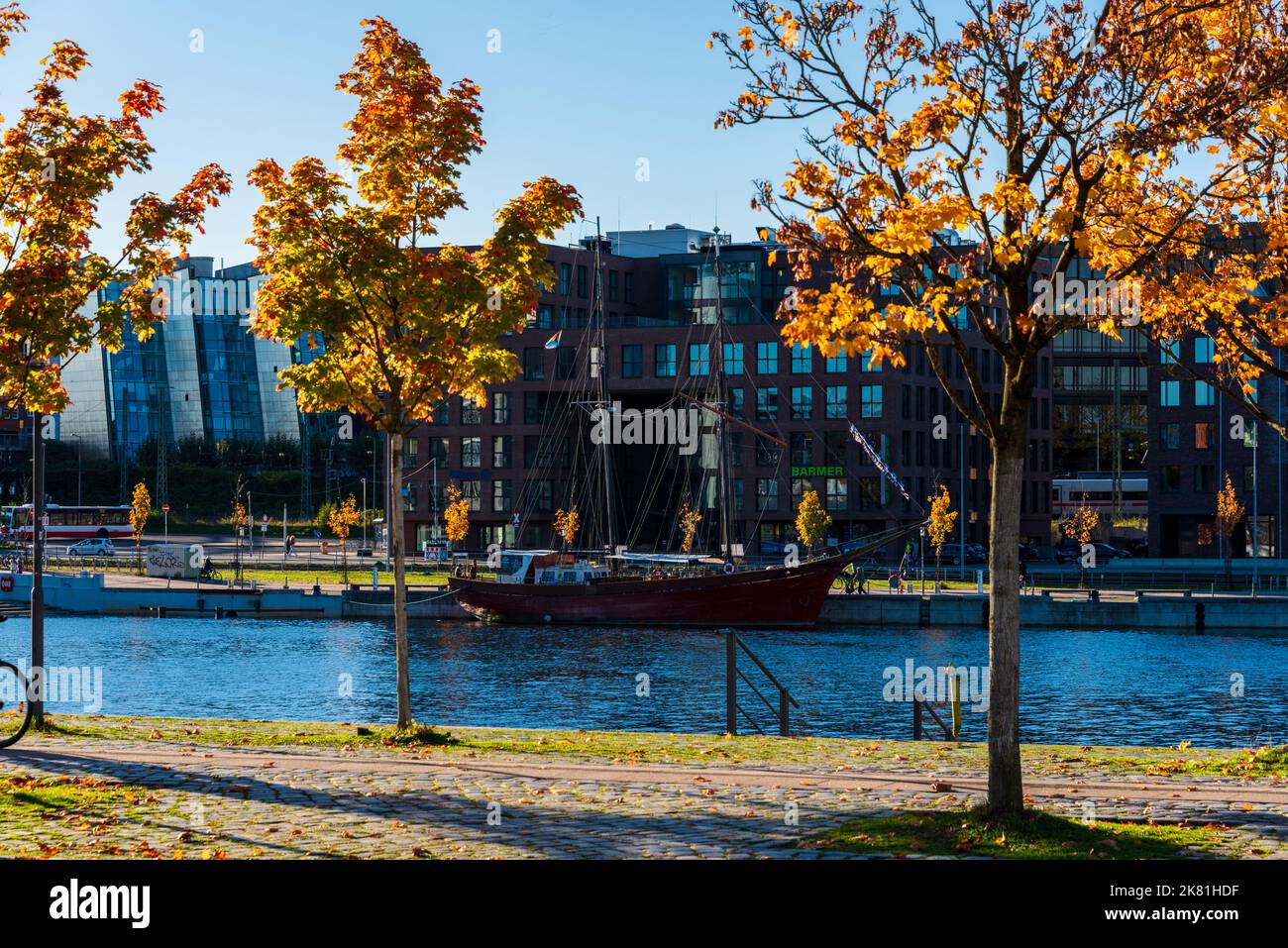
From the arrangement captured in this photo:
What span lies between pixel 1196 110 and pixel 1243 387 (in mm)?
7564

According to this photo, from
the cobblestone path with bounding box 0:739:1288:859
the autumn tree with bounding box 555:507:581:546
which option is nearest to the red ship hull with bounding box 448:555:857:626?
the autumn tree with bounding box 555:507:581:546

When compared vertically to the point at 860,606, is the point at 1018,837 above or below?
above

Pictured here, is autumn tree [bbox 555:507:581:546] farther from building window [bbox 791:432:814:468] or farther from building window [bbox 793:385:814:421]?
building window [bbox 793:385:814:421]

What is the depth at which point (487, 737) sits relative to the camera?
22.3m

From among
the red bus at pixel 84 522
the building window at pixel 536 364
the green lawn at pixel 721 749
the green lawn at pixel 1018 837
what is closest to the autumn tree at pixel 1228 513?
the building window at pixel 536 364

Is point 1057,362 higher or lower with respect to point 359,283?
higher

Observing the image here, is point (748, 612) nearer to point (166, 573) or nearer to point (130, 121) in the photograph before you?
point (166, 573)

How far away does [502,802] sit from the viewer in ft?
49.2

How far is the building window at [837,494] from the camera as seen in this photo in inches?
4242

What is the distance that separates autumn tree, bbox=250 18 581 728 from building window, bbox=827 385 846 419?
86145 millimetres

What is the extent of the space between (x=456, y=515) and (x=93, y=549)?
32.0 m

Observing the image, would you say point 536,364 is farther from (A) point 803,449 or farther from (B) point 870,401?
(B) point 870,401

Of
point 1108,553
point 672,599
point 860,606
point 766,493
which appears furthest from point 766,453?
point 860,606

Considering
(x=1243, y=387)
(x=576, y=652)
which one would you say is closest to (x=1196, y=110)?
(x=1243, y=387)
